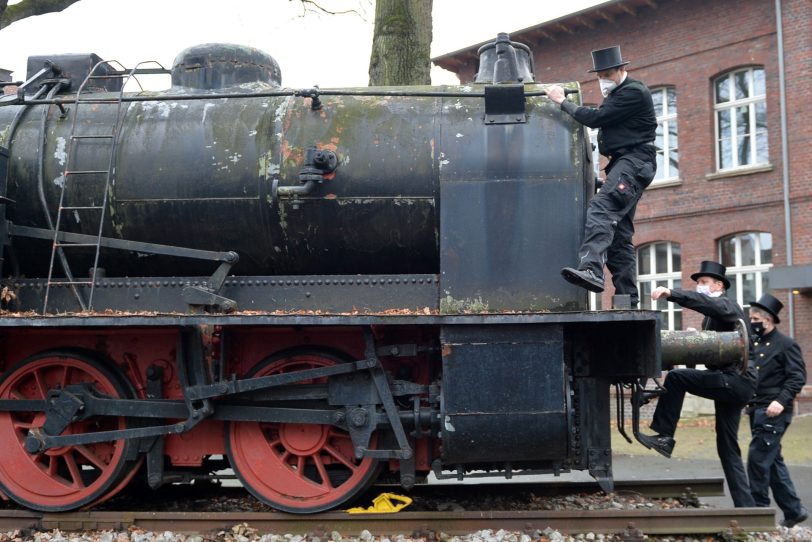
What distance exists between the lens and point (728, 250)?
712 inches

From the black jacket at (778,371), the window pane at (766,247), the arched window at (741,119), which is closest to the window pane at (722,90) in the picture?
the arched window at (741,119)

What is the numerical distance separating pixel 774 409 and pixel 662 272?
12.9 m

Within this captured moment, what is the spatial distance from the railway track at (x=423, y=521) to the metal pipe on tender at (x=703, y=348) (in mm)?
973

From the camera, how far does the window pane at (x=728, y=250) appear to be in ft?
58.8

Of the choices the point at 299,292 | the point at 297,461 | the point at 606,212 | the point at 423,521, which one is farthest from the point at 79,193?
the point at 606,212

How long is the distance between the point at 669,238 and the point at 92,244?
15.7m

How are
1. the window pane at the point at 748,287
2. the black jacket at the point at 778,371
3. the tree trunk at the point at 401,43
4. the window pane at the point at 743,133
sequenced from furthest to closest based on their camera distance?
1. the window pane at the point at 743,133
2. the window pane at the point at 748,287
3. the tree trunk at the point at 401,43
4. the black jacket at the point at 778,371

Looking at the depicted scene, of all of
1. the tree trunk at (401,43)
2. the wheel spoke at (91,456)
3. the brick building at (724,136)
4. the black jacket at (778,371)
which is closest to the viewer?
the wheel spoke at (91,456)

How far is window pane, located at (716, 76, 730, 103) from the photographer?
60.2 ft

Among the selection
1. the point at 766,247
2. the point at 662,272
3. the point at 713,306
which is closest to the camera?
the point at 713,306

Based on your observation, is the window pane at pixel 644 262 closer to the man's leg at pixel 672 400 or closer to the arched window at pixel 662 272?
the arched window at pixel 662 272

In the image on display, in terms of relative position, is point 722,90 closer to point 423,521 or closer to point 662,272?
point 662,272

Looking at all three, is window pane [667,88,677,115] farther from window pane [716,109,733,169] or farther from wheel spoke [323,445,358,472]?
wheel spoke [323,445,358,472]

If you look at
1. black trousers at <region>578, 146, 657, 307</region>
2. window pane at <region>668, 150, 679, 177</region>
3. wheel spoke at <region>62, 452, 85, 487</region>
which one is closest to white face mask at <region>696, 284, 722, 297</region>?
black trousers at <region>578, 146, 657, 307</region>
